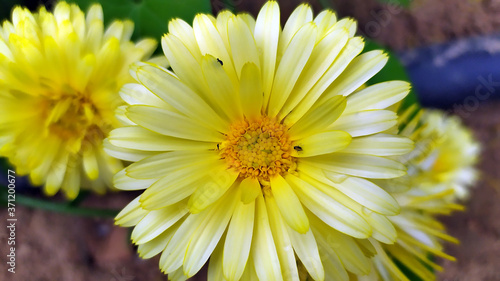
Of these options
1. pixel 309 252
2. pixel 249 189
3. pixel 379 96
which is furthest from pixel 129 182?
pixel 379 96

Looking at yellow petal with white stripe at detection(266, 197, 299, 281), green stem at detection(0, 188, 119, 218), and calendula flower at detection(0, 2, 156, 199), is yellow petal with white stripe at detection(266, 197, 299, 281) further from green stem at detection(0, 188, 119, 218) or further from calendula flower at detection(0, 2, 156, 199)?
green stem at detection(0, 188, 119, 218)

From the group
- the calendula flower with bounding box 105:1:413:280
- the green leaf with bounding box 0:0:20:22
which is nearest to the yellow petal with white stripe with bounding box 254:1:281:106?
the calendula flower with bounding box 105:1:413:280

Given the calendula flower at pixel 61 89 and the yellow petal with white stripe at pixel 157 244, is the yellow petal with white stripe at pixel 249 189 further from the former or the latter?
the calendula flower at pixel 61 89

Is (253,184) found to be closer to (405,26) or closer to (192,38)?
(192,38)

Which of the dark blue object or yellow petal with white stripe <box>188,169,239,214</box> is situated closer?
yellow petal with white stripe <box>188,169,239,214</box>

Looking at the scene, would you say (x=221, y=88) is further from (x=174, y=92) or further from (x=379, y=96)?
(x=379, y=96)

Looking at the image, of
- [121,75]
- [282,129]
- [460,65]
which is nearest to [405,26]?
[460,65]

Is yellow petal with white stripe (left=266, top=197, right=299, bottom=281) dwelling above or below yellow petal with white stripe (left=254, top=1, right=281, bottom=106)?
below
